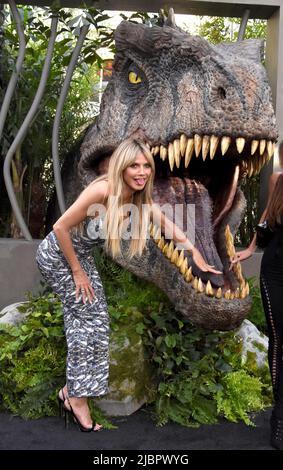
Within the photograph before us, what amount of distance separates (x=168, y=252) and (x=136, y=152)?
735mm

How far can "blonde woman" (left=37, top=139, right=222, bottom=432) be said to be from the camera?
3158mm

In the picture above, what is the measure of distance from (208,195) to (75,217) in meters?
1.13

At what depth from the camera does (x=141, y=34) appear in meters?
4.00

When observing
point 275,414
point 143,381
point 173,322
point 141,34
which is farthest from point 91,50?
point 275,414

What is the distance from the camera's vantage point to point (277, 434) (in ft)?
10.7

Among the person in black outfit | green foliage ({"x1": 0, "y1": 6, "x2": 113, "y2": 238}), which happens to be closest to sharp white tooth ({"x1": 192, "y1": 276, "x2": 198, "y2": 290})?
the person in black outfit

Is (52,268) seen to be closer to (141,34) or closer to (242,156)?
(242,156)

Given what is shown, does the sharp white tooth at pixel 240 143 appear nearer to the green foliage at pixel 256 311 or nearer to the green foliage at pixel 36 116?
the green foliage at pixel 256 311

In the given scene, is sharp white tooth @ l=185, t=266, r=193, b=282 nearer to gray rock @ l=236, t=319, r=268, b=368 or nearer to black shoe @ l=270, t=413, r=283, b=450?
black shoe @ l=270, t=413, r=283, b=450

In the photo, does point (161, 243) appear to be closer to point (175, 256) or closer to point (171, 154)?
point (175, 256)

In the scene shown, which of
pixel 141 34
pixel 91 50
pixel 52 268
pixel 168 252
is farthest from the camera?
pixel 91 50

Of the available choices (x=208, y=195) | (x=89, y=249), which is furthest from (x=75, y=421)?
(x=208, y=195)

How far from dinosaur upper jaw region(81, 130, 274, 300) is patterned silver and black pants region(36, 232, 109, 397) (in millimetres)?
526

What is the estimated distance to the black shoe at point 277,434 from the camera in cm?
323
